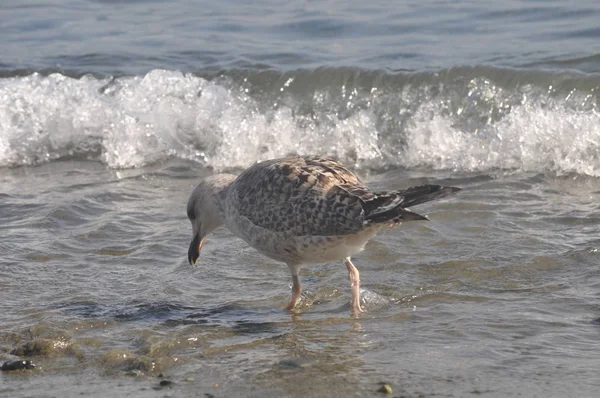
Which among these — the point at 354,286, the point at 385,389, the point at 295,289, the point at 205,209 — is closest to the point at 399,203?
the point at 354,286

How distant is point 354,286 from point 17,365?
2.02 metres

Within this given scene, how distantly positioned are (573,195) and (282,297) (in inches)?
122

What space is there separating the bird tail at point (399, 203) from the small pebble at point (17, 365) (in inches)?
74.8

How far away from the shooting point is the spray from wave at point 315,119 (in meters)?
9.96

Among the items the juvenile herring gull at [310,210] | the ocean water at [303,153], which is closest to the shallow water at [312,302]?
the ocean water at [303,153]

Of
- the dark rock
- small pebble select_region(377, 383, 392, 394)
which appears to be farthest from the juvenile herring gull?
the dark rock

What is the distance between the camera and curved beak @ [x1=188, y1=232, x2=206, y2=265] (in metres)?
6.88

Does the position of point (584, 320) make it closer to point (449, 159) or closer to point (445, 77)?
point (449, 159)

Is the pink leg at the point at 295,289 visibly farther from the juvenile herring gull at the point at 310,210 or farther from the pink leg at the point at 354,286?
the pink leg at the point at 354,286

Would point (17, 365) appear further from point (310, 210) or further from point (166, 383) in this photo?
point (310, 210)

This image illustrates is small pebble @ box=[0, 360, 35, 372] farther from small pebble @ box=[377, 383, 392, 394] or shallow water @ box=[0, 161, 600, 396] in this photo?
small pebble @ box=[377, 383, 392, 394]

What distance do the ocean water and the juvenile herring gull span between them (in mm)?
352

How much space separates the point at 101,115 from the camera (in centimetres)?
1168

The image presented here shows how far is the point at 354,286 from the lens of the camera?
6.23 metres
